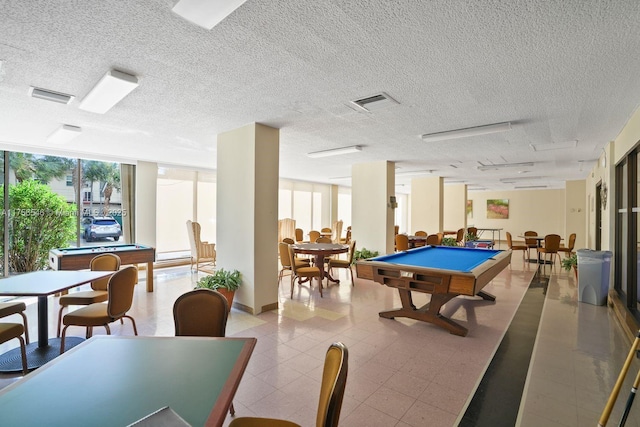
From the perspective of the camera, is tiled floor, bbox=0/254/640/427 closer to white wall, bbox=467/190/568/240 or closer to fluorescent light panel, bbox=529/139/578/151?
fluorescent light panel, bbox=529/139/578/151

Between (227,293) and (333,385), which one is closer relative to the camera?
(333,385)

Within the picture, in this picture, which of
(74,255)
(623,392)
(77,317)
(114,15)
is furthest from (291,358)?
(74,255)

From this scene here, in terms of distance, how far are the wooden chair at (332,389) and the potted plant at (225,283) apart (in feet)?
9.99

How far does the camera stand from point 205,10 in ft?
6.04

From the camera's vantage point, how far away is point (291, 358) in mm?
3076

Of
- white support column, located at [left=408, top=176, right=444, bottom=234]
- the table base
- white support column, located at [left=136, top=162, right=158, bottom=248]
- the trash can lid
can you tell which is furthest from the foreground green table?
white support column, located at [left=408, top=176, right=444, bottom=234]

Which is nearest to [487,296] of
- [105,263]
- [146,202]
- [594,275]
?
[594,275]

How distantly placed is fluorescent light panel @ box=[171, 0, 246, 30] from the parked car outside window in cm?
703

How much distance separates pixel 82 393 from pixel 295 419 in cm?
137

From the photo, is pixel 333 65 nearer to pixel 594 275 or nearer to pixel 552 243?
pixel 594 275

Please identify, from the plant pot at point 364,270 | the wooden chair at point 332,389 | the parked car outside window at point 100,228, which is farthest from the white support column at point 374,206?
the wooden chair at point 332,389

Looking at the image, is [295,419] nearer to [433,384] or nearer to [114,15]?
[433,384]

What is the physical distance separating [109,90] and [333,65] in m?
2.22

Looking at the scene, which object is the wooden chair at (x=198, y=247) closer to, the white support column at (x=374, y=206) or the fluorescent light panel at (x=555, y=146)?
the white support column at (x=374, y=206)
